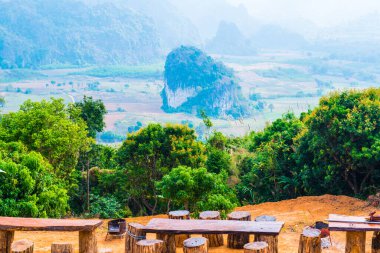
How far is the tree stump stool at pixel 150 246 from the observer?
822cm

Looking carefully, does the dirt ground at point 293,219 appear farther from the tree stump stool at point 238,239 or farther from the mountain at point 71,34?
the mountain at point 71,34

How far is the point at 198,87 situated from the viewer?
10669cm

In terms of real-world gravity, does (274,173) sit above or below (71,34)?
below

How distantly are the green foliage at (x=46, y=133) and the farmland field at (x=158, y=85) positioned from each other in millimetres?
66859

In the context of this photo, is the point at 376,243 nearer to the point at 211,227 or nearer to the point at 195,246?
the point at 211,227

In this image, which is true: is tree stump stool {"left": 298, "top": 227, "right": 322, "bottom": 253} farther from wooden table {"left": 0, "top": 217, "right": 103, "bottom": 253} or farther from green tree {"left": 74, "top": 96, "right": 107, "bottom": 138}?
green tree {"left": 74, "top": 96, "right": 107, "bottom": 138}

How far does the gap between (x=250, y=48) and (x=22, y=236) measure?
169 m

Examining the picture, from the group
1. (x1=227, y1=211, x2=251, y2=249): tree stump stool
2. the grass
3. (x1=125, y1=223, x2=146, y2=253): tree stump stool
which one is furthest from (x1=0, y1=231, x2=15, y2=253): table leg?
the grass

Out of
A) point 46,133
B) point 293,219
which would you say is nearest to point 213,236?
point 293,219

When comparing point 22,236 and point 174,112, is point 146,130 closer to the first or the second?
point 22,236

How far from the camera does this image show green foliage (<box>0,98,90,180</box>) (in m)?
16.4

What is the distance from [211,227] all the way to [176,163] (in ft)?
28.6

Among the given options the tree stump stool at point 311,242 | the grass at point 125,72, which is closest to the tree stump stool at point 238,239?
the tree stump stool at point 311,242

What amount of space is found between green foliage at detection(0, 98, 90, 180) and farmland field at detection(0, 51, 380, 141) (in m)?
66.9
